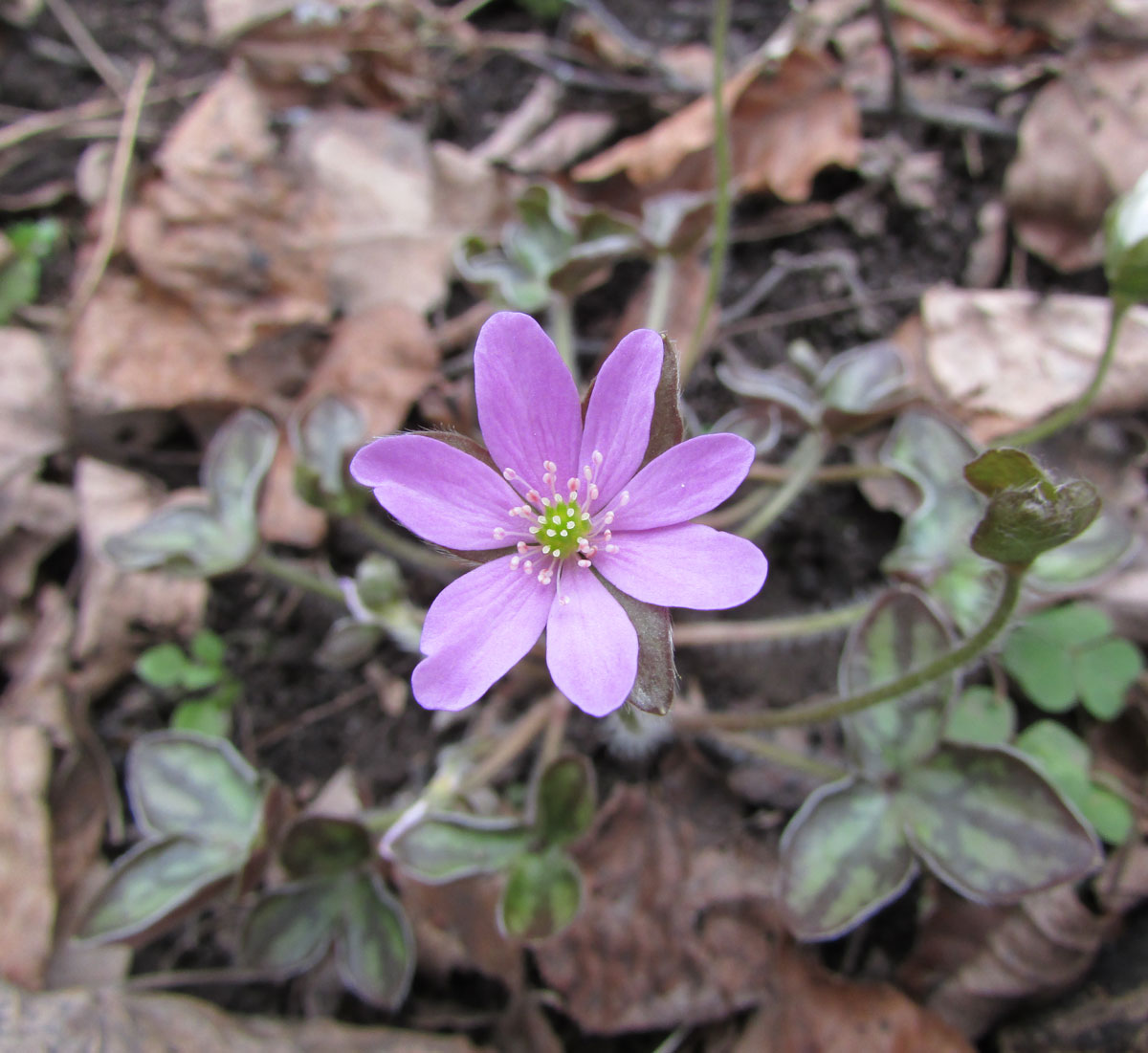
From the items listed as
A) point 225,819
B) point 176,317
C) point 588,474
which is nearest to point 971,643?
point 588,474

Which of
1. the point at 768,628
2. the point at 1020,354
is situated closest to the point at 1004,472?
the point at 768,628

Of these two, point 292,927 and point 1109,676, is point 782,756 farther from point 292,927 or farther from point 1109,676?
point 292,927

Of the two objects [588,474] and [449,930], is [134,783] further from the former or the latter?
[588,474]

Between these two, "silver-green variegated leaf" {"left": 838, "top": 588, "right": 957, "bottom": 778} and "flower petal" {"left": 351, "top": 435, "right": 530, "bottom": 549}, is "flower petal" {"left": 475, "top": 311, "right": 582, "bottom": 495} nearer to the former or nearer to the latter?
"flower petal" {"left": 351, "top": 435, "right": 530, "bottom": 549}

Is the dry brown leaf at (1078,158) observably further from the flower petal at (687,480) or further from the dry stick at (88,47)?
the dry stick at (88,47)

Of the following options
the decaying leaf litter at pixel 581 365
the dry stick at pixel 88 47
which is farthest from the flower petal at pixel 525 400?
the dry stick at pixel 88 47

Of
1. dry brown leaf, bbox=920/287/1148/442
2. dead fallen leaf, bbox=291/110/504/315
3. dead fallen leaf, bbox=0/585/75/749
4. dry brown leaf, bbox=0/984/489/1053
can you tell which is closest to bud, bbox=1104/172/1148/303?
dry brown leaf, bbox=920/287/1148/442
